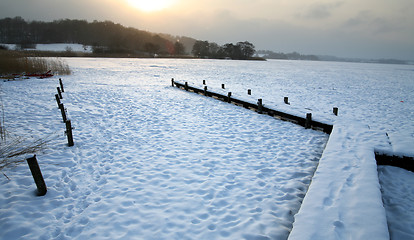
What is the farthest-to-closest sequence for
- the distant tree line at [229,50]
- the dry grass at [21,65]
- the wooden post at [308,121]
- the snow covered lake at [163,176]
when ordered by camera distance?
the distant tree line at [229,50] < the dry grass at [21,65] < the wooden post at [308,121] < the snow covered lake at [163,176]

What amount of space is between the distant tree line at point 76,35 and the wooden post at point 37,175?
10626 cm

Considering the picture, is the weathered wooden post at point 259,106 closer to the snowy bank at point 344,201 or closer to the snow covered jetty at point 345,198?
the snow covered jetty at point 345,198

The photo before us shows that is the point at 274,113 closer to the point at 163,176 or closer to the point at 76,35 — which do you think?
the point at 163,176

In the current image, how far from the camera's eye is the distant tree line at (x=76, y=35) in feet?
381

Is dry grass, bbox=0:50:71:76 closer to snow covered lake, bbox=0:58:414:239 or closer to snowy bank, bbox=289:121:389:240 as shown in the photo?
snow covered lake, bbox=0:58:414:239

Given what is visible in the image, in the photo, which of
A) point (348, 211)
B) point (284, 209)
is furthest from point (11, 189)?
point (348, 211)

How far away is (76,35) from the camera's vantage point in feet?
434

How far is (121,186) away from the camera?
15.9 ft

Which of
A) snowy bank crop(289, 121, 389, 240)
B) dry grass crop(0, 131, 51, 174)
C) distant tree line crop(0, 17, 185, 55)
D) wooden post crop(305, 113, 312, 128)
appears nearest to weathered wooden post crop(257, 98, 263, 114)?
wooden post crop(305, 113, 312, 128)

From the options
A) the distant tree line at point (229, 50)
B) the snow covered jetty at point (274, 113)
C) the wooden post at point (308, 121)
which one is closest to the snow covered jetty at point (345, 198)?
the snow covered jetty at point (274, 113)

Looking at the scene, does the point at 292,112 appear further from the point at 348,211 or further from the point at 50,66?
the point at 50,66

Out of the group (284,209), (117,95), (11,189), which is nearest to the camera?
(284,209)

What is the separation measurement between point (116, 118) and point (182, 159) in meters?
5.52

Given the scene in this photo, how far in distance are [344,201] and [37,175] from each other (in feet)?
20.1
